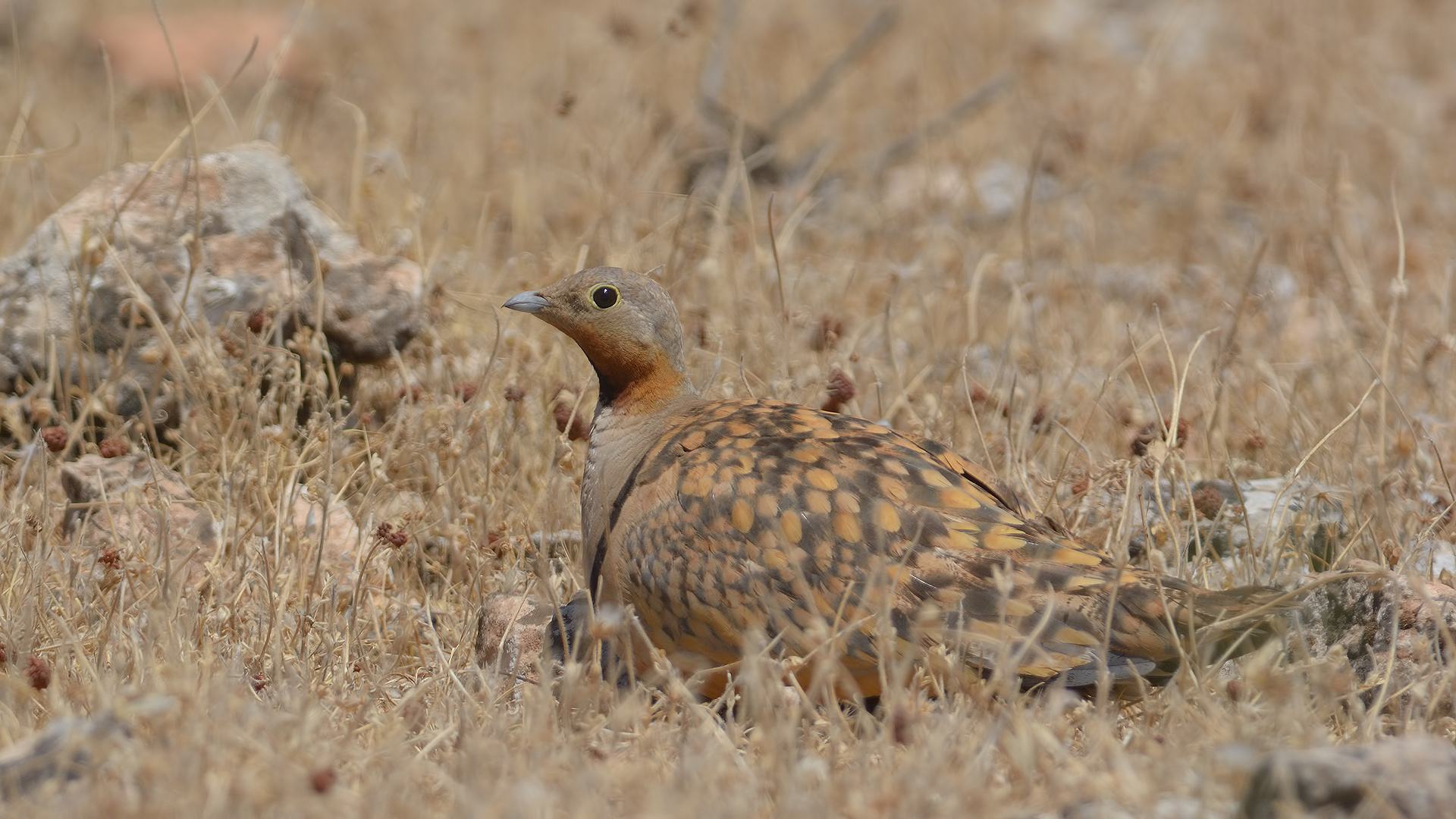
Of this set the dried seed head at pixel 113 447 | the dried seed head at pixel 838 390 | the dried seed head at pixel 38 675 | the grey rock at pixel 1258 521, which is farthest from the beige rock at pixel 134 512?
the grey rock at pixel 1258 521

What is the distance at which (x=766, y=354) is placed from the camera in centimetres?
525

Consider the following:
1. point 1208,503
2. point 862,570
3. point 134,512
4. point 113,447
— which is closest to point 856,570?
point 862,570

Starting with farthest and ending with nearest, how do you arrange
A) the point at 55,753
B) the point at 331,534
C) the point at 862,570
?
1. the point at 331,534
2. the point at 862,570
3. the point at 55,753

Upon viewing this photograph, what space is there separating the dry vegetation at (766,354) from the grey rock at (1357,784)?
0.08m

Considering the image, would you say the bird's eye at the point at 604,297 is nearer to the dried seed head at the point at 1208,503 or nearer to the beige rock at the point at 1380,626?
the dried seed head at the point at 1208,503

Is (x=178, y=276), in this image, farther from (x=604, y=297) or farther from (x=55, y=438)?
(x=604, y=297)

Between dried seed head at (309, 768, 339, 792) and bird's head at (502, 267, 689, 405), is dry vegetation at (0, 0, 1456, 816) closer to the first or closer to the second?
dried seed head at (309, 768, 339, 792)

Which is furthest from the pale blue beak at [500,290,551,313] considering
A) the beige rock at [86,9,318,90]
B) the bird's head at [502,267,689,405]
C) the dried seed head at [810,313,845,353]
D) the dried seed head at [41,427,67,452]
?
the beige rock at [86,9,318,90]

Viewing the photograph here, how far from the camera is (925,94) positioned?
913 centimetres

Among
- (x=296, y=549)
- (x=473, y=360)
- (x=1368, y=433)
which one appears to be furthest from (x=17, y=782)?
(x=1368, y=433)

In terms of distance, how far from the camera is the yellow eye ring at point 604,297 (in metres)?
4.10

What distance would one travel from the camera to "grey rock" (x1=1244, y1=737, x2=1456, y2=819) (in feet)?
8.14

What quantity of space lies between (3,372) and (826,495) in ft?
9.30

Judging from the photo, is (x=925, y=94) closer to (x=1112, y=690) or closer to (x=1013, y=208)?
(x=1013, y=208)
